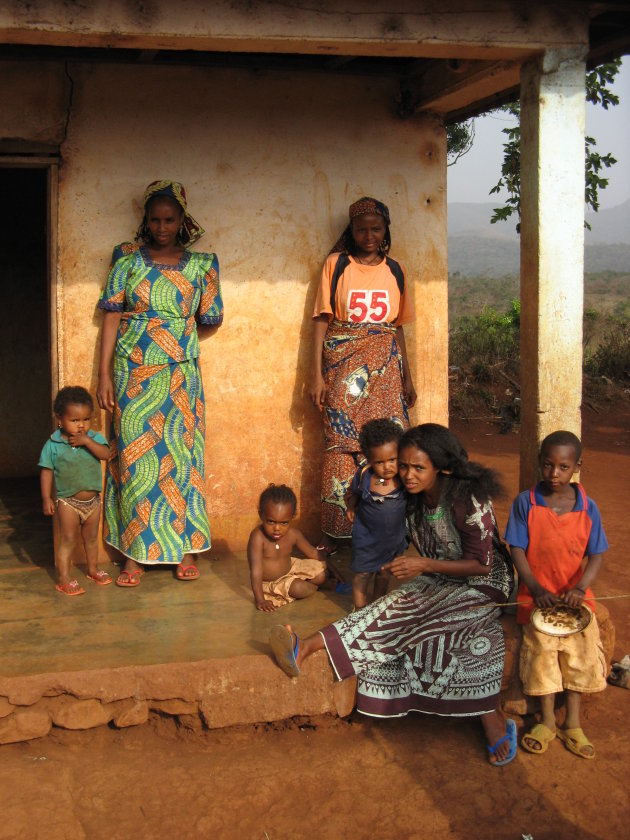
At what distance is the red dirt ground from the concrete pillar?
4.18 ft

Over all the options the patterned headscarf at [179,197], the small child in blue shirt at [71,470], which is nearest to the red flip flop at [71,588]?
the small child in blue shirt at [71,470]

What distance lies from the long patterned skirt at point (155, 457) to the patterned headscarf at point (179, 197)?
2.23ft

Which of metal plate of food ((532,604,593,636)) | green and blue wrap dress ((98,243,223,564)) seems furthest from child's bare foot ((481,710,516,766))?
green and blue wrap dress ((98,243,223,564))

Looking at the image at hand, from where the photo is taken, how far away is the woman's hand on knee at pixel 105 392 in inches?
188

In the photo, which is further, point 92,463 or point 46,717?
point 92,463

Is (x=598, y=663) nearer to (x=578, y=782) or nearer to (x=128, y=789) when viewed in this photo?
(x=578, y=782)

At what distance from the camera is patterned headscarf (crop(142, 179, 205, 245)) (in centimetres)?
468

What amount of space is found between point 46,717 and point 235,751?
2.46 ft

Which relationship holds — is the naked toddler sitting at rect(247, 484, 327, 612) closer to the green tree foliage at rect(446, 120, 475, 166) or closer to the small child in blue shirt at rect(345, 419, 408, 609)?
the small child in blue shirt at rect(345, 419, 408, 609)

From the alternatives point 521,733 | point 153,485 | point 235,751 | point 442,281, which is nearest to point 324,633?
point 235,751

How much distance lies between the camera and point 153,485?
4.75 m

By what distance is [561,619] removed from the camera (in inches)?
148

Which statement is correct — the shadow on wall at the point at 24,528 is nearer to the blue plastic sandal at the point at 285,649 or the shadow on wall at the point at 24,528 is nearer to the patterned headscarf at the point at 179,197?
the blue plastic sandal at the point at 285,649

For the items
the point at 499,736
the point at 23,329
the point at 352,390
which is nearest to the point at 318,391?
the point at 352,390
